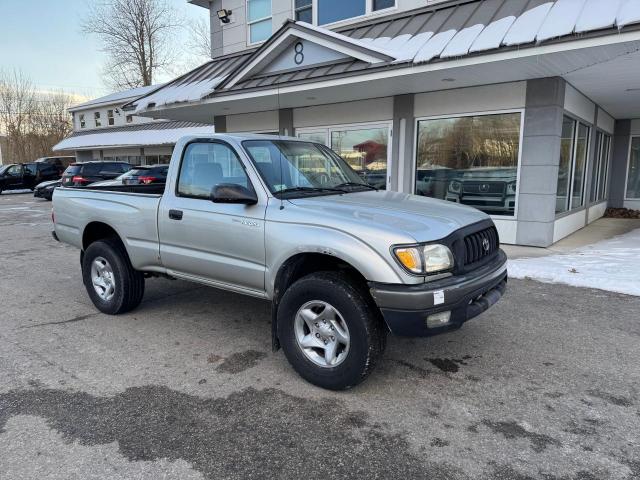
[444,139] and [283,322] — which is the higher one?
[444,139]

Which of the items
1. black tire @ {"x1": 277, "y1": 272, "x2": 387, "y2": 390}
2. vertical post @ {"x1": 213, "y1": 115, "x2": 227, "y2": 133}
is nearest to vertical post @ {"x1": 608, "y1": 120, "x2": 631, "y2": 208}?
vertical post @ {"x1": 213, "y1": 115, "x2": 227, "y2": 133}

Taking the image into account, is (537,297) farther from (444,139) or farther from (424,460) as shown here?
(444,139)

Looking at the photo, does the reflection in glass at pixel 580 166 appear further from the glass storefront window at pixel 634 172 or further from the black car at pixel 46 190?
the black car at pixel 46 190

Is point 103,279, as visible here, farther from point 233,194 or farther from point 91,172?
point 91,172

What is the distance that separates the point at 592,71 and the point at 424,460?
7634mm

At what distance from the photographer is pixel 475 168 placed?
9477 mm

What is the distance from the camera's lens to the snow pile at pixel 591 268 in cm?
634

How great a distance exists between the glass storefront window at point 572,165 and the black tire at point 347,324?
287 inches

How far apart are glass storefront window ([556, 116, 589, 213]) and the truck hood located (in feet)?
20.7

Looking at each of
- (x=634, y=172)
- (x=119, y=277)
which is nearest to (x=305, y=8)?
(x=119, y=277)

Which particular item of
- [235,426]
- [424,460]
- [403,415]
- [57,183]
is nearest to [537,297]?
[403,415]

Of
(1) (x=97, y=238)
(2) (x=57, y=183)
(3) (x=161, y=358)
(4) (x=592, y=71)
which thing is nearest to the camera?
(3) (x=161, y=358)

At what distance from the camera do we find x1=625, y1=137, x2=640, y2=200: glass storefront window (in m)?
14.5

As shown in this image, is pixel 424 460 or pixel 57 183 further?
pixel 57 183
